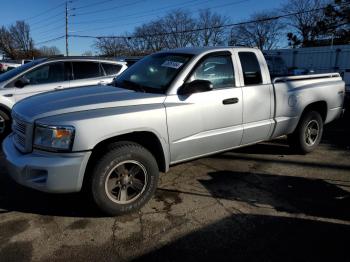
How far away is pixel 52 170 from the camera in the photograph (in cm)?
326

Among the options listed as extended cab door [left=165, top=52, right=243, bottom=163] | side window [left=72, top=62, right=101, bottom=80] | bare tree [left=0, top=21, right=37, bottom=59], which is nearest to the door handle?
extended cab door [left=165, top=52, right=243, bottom=163]

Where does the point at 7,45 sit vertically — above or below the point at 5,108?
above

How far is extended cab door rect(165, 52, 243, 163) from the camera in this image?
4.02m

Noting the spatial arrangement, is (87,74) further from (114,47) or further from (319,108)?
(114,47)

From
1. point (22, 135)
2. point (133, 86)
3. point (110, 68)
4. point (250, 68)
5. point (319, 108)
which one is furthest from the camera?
point (110, 68)

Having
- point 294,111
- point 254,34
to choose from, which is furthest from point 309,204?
point 254,34

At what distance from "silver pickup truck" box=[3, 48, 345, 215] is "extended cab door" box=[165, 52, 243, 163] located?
0.01 meters

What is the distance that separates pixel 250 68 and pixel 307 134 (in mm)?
1919

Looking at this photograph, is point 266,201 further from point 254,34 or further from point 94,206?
point 254,34

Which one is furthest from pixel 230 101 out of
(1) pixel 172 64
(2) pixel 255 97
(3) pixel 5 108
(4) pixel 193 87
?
(3) pixel 5 108

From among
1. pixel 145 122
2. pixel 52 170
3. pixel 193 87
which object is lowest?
pixel 52 170

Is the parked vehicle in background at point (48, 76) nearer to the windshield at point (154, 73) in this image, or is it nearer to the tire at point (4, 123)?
the tire at point (4, 123)

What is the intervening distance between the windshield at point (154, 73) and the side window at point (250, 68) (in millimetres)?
881

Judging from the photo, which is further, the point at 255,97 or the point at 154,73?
the point at 255,97
